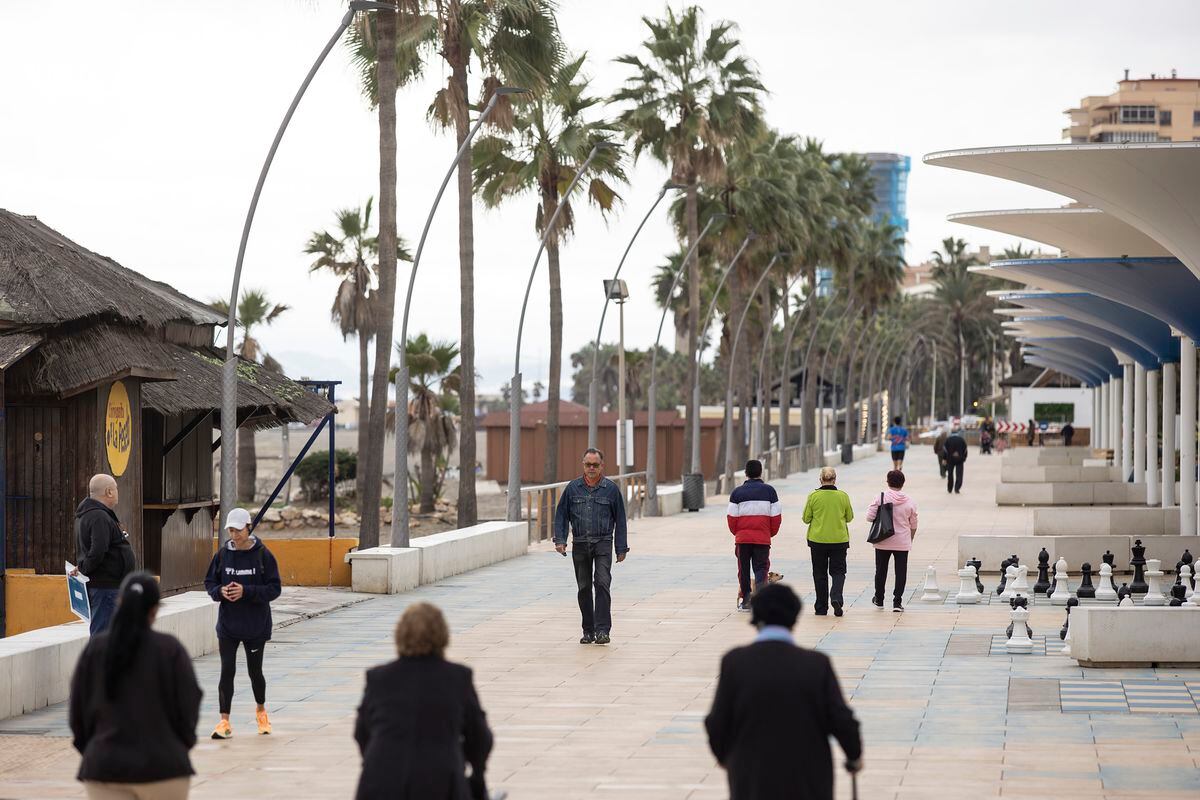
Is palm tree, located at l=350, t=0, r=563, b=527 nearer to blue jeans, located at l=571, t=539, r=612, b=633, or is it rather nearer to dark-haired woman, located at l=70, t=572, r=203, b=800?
blue jeans, located at l=571, t=539, r=612, b=633

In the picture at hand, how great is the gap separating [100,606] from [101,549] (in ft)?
1.29

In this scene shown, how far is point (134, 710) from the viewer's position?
5.97 meters

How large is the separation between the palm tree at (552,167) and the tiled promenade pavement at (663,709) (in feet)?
57.5

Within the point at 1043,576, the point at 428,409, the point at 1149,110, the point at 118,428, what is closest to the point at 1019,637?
the point at 1043,576

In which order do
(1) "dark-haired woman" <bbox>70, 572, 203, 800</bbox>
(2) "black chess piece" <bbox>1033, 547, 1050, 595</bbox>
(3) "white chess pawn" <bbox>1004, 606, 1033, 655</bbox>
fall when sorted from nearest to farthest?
(1) "dark-haired woman" <bbox>70, 572, 203, 800</bbox> < (3) "white chess pawn" <bbox>1004, 606, 1033, 655</bbox> < (2) "black chess piece" <bbox>1033, 547, 1050, 595</bbox>

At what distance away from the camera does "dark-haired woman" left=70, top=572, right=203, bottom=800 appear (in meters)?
5.89

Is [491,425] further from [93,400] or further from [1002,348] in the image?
[1002,348]

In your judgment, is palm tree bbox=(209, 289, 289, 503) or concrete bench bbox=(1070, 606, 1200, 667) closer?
concrete bench bbox=(1070, 606, 1200, 667)

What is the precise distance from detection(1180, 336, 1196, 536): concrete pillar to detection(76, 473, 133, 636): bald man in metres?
16.2

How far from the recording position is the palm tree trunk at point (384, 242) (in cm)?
2406

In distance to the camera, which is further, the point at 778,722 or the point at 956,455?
the point at 956,455

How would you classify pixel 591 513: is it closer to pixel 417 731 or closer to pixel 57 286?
pixel 57 286

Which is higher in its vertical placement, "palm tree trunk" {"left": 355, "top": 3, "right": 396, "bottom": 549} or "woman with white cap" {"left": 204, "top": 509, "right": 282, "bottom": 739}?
"palm tree trunk" {"left": 355, "top": 3, "right": 396, "bottom": 549}

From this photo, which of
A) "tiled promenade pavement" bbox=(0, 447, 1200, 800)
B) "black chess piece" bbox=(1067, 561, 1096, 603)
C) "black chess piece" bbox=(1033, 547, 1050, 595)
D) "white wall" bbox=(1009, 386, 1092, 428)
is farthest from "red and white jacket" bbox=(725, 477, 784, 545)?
"white wall" bbox=(1009, 386, 1092, 428)
